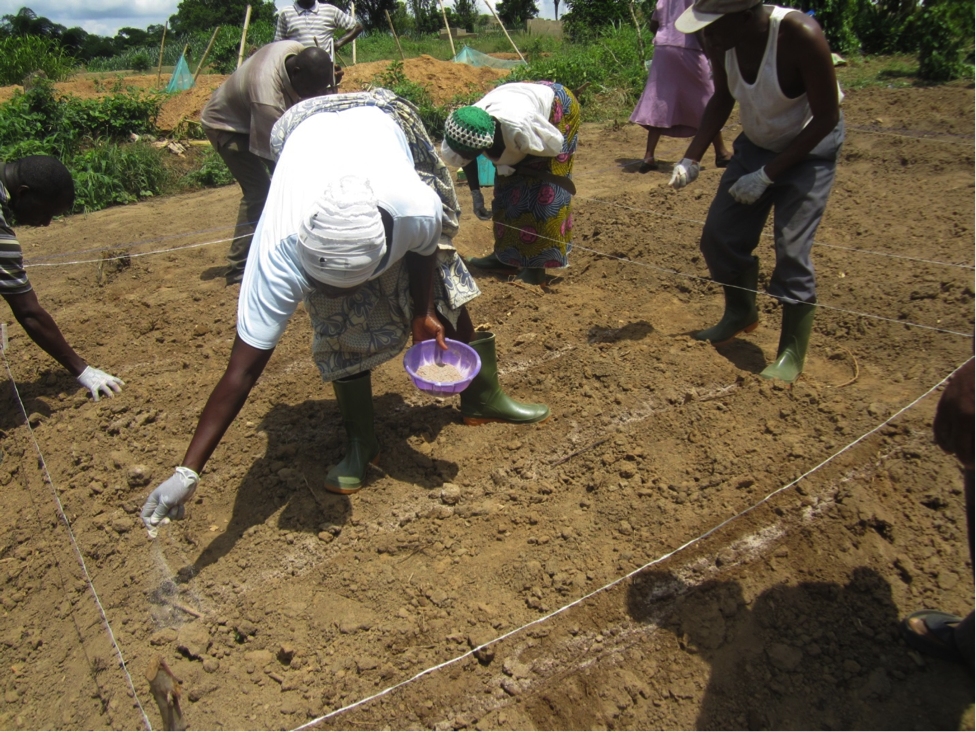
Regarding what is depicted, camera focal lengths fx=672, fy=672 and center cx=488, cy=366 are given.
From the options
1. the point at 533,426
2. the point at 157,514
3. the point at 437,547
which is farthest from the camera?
the point at 533,426

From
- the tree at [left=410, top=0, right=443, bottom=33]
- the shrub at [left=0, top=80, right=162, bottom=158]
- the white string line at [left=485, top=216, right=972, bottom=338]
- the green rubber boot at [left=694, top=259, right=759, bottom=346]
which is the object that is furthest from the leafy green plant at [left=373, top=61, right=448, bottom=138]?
the tree at [left=410, top=0, right=443, bottom=33]

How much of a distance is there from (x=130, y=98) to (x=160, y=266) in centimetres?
513

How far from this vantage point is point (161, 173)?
6.96 meters

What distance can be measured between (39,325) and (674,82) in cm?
502

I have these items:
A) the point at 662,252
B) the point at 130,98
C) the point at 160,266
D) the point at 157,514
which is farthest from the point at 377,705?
the point at 130,98

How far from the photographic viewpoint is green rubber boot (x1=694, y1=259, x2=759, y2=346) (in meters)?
3.09

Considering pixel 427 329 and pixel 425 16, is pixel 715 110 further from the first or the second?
pixel 425 16

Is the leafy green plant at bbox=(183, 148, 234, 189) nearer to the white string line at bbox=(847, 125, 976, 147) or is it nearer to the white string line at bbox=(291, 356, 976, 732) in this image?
the white string line at bbox=(847, 125, 976, 147)

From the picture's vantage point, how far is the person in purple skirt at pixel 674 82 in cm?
564

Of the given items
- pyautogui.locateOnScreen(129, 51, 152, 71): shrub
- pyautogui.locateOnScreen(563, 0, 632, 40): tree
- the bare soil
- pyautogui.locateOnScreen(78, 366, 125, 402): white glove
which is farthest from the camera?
pyautogui.locateOnScreen(129, 51, 152, 71): shrub

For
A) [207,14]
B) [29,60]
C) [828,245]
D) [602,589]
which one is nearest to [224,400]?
[602,589]

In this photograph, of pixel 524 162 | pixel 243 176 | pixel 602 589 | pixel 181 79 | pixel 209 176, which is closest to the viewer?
pixel 602 589

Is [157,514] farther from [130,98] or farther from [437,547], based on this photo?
[130,98]

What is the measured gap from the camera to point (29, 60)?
11.9 meters
